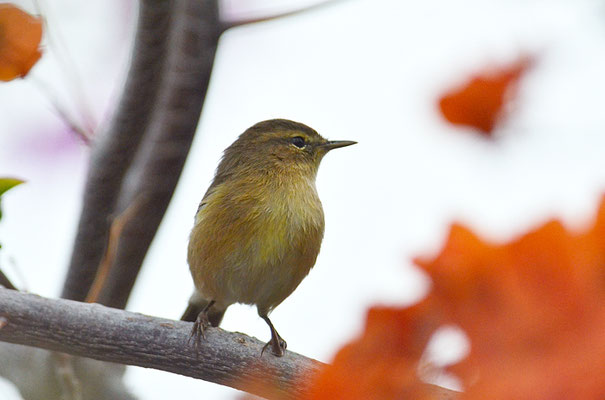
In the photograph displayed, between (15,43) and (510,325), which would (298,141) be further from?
(510,325)

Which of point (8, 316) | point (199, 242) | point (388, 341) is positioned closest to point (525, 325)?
point (388, 341)

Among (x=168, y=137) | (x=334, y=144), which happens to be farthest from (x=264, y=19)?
(x=334, y=144)

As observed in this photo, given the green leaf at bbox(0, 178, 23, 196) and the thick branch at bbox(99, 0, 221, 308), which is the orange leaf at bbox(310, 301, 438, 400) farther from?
the thick branch at bbox(99, 0, 221, 308)

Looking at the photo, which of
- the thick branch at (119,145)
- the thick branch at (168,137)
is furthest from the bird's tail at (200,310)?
the thick branch at (119,145)

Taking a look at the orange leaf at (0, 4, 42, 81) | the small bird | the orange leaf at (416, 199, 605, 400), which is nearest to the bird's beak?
the small bird

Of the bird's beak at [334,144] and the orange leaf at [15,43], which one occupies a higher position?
the bird's beak at [334,144]

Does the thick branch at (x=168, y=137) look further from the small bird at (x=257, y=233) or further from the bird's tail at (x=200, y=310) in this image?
the bird's tail at (x=200, y=310)

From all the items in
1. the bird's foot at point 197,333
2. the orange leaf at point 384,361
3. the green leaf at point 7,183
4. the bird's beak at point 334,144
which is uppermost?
the bird's beak at point 334,144
